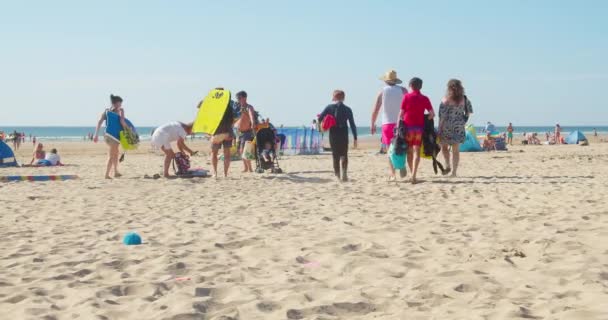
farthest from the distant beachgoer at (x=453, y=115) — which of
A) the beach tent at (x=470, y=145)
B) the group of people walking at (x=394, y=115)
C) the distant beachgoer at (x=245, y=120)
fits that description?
the beach tent at (x=470, y=145)

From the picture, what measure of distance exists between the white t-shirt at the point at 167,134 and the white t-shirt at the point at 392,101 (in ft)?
10.6

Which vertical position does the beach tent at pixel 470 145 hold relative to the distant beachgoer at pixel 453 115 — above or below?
below

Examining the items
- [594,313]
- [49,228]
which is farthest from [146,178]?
[594,313]

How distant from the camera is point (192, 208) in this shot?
22.5ft

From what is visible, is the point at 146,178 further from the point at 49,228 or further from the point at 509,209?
the point at 509,209

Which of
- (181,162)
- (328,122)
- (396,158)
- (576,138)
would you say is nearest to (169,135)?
(181,162)

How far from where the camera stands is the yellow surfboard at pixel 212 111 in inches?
396

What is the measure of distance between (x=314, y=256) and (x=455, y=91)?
19.0ft

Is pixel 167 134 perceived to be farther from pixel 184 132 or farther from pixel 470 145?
pixel 470 145

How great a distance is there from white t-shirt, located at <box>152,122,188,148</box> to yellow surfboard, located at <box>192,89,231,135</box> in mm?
259

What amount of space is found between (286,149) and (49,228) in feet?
58.2

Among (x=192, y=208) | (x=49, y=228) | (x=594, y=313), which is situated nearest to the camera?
(x=594, y=313)

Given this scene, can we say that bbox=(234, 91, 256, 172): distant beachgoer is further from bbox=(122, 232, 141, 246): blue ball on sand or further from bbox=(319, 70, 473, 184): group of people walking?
bbox=(122, 232, 141, 246): blue ball on sand

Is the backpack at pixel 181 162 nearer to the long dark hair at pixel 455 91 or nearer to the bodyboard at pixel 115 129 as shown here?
the bodyboard at pixel 115 129
